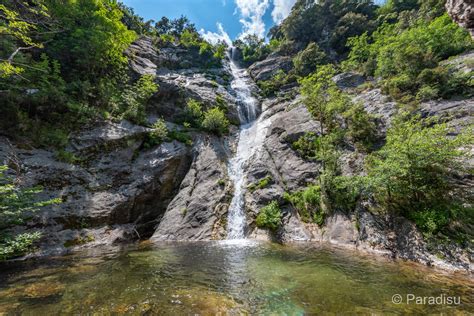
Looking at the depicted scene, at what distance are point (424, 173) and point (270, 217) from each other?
7.92 meters

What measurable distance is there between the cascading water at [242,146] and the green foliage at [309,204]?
3.77m

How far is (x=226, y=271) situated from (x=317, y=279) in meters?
3.09

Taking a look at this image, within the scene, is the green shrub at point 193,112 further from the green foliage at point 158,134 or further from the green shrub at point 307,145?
the green shrub at point 307,145

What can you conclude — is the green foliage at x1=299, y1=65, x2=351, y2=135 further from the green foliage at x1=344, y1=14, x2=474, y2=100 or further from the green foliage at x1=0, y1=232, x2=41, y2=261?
the green foliage at x1=0, y1=232, x2=41, y2=261

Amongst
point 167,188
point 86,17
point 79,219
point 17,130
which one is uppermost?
point 86,17

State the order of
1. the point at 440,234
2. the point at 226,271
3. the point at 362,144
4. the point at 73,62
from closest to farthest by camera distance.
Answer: the point at 226,271
the point at 440,234
the point at 362,144
the point at 73,62

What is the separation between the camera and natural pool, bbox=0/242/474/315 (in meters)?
4.90

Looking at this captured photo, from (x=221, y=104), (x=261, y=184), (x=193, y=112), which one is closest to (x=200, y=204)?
(x=261, y=184)

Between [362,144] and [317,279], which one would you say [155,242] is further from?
[362,144]

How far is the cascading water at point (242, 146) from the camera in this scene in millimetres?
14398

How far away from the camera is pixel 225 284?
6.41m

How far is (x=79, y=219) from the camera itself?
1208 centimetres

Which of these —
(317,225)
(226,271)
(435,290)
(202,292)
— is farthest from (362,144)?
(202,292)

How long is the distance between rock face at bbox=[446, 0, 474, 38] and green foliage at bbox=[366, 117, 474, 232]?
3597mm
